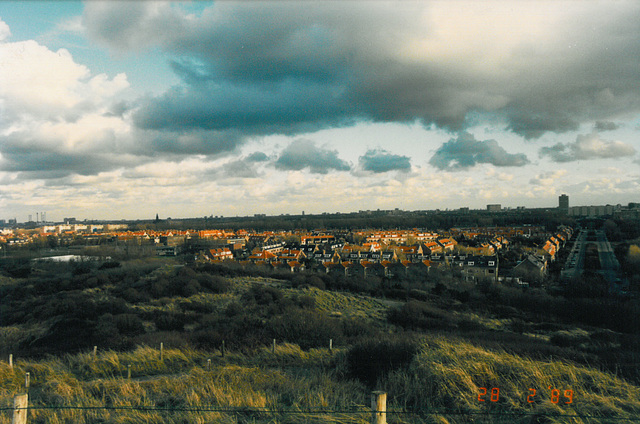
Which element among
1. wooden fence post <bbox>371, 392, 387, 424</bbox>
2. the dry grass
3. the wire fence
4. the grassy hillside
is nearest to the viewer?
wooden fence post <bbox>371, 392, 387, 424</bbox>

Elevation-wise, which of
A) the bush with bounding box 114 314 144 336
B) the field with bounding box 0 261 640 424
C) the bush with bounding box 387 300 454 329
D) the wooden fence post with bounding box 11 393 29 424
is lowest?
the bush with bounding box 387 300 454 329

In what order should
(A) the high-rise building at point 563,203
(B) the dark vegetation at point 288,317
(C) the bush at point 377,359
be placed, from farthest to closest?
(A) the high-rise building at point 563,203 → (B) the dark vegetation at point 288,317 → (C) the bush at point 377,359

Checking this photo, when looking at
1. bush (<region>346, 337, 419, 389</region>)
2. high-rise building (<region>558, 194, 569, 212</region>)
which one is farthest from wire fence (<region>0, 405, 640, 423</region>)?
high-rise building (<region>558, 194, 569, 212</region>)

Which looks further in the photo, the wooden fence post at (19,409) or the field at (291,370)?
the field at (291,370)

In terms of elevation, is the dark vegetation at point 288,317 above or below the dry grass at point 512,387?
below

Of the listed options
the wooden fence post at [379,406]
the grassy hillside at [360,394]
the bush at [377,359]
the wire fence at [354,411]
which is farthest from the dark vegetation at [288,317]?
the wooden fence post at [379,406]

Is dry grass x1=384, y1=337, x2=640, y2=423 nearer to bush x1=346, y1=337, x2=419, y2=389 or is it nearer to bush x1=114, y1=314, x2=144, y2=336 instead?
bush x1=346, y1=337, x2=419, y2=389

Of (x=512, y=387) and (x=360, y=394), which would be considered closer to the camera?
(x=512, y=387)

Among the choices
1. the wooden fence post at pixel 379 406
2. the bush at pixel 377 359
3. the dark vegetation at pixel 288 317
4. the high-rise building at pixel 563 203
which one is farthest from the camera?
the high-rise building at pixel 563 203

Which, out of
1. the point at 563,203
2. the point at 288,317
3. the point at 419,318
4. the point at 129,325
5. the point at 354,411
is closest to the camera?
the point at 354,411

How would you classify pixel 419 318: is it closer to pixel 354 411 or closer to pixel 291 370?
pixel 291 370

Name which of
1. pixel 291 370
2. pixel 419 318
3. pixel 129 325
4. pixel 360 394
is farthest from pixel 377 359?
pixel 129 325

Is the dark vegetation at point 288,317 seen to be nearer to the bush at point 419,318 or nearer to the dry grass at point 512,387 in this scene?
the bush at point 419,318
